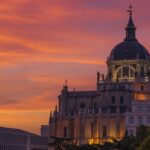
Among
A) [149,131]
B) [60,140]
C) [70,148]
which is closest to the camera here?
[149,131]

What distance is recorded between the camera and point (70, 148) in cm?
13525

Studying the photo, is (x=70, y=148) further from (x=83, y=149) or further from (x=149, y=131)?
(x=149, y=131)

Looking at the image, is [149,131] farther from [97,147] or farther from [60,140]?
[97,147]

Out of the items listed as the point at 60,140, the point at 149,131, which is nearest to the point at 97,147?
the point at 60,140

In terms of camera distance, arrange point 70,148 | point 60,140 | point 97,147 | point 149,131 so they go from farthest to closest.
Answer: point 97,147 → point 70,148 → point 60,140 → point 149,131

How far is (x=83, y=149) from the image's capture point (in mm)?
141500

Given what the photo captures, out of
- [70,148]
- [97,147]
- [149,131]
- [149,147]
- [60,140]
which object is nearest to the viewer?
[149,147]

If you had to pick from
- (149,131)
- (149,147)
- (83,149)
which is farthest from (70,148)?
(149,147)

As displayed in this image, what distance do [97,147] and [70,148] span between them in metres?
11.2

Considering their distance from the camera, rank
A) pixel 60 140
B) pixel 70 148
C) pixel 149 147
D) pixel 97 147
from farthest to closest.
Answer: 1. pixel 97 147
2. pixel 70 148
3. pixel 60 140
4. pixel 149 147

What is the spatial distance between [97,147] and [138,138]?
8318 millimetres

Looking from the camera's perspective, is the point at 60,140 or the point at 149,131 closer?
the point at 149,131

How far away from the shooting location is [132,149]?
135 metres

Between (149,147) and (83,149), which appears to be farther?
(83,149)
